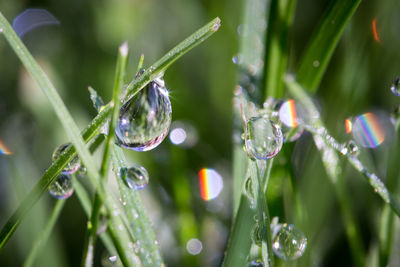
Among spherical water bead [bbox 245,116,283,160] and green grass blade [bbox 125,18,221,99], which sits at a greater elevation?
green grass blade [bbox 125,18,221,99]

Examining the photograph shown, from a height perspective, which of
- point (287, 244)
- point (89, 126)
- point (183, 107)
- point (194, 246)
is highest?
point (183, 107)

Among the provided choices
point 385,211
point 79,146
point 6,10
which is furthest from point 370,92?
point 6,10

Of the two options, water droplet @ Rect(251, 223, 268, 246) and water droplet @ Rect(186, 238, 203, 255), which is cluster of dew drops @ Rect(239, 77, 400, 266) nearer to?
water droplet @ Rect(251, 223, 268, 246)

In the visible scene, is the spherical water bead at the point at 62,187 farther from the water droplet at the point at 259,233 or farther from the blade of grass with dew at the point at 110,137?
the water droplet at the point at 259,233

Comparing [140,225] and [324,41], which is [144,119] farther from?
[324,41]

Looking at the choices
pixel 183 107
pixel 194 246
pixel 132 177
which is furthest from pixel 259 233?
pixel 183 107

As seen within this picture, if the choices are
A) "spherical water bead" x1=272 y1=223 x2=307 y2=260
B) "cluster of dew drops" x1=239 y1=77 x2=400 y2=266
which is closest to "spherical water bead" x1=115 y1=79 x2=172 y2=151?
"cluster of dew drops" x1=239 y1=77 x2=400 y2=266
